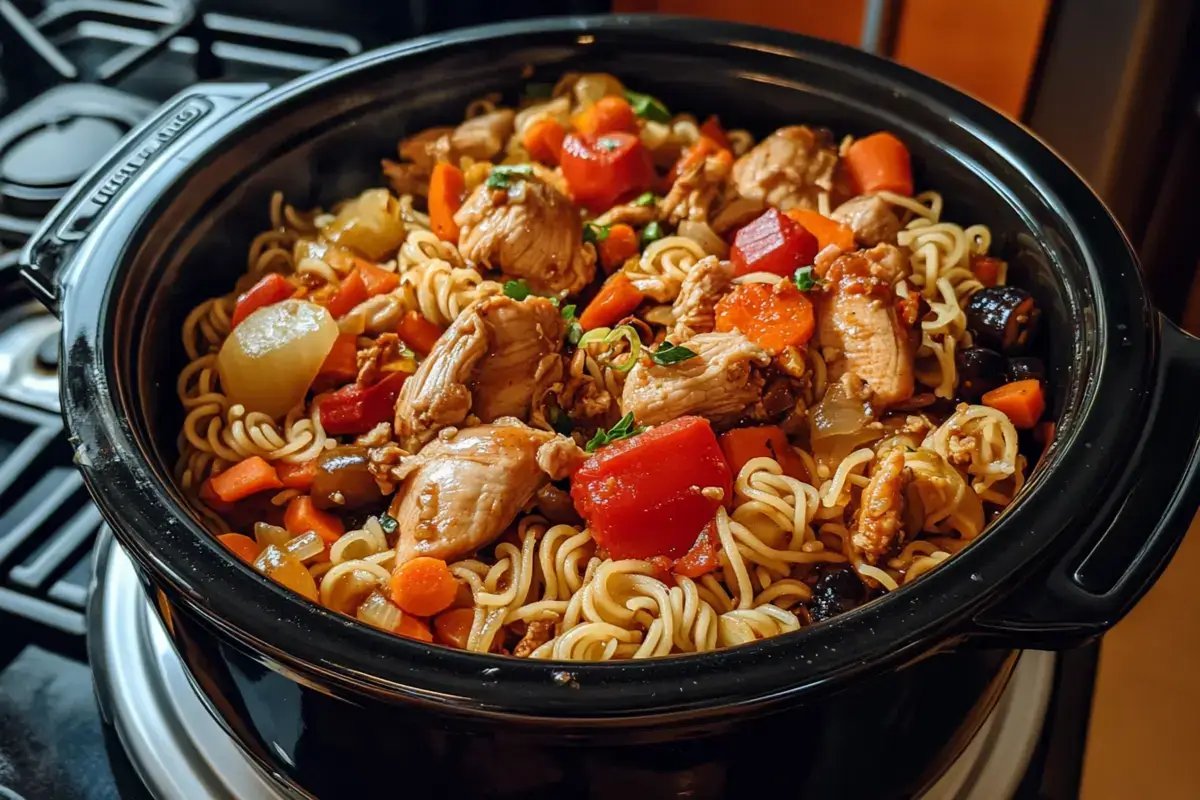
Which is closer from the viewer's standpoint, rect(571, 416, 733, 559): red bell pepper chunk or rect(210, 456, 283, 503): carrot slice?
rect(571, 416, 733, 559): red bell pepper chunk

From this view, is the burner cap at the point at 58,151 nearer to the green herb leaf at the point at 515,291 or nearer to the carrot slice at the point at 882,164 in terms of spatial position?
the green herb leaf at the point at 515,291

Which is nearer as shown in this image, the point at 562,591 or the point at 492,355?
the point at 562,591

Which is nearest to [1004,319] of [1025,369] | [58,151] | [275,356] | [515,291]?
[1025,369]

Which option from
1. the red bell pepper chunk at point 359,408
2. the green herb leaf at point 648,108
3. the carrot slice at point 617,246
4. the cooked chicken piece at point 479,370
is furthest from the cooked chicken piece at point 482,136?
the red bell pepper chunk at point 359,408

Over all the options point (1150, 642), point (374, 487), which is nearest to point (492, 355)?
point (374, 487)

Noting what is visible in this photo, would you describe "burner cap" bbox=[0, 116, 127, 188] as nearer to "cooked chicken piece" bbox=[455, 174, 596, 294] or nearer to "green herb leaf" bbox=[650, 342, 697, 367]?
"cooked chicken piece" bbox=[455, 174, 596, 294]

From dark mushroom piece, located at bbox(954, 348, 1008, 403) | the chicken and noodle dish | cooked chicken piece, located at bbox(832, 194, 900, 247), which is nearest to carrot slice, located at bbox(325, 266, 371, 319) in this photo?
the chicken and noodle dish

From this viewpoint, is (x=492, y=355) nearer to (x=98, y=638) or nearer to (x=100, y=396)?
(x=100, y=396)
